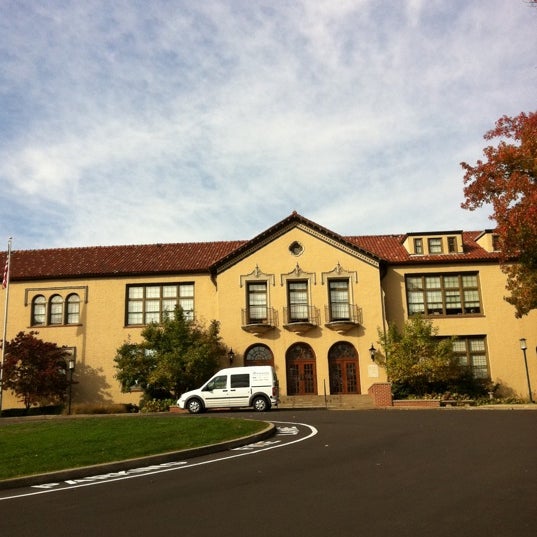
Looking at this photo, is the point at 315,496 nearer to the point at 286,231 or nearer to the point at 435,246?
the point at 286,231

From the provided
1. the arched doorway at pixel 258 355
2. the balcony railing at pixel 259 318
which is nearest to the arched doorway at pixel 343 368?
the arched doorway at pixel 258 355

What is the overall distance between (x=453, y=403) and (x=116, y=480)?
21474 mm

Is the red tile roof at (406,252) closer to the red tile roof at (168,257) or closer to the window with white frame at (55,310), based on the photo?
the red tile roof at (168,257)

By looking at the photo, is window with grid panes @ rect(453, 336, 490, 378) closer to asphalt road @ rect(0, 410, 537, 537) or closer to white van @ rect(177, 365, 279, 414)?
white van @ rect(177, 365, 279, 414)

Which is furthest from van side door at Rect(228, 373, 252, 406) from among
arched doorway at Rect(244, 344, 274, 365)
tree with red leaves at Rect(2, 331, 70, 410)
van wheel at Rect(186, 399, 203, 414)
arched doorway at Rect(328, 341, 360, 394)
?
tree with red leaves at Rect(2, 331, 70, 410)

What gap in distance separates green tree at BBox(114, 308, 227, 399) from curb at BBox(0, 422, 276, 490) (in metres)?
16.5

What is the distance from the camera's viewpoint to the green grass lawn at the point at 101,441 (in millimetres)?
10883

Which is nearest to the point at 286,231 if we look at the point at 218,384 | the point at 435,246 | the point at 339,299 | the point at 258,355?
the point at 339,299

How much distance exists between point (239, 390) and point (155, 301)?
11.6 metres

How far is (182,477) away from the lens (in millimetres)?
→ 9469

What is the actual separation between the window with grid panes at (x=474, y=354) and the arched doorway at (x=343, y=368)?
233 inches

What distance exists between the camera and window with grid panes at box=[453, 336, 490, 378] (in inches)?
1284

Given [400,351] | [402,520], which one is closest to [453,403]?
[400,351]

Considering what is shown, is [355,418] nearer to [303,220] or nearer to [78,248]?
[303,220]
